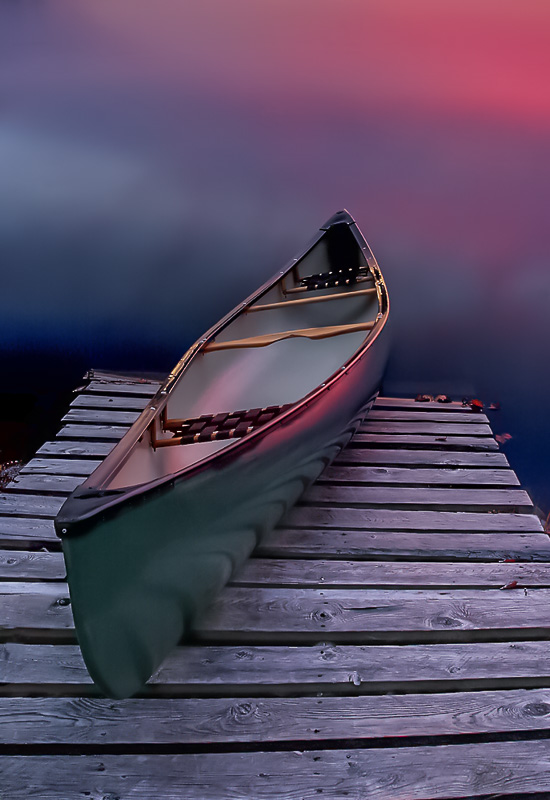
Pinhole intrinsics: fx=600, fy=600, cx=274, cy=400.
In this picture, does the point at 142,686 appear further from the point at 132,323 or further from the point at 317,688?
the point at 132,323

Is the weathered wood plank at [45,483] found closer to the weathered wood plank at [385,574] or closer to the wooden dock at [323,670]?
the wooden dock at [323,670]

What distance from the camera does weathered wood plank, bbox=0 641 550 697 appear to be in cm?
159

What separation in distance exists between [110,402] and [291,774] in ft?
7.33

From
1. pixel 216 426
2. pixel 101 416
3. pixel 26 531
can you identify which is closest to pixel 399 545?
pixel 216 426

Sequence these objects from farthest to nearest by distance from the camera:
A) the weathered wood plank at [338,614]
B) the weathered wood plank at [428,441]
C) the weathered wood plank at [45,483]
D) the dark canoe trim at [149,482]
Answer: the weathered wood plank at [428,441]
the weathered wood plank at [45,483]
the weathered wood plank at [338,614]
the dark canoe trim at [149,482]

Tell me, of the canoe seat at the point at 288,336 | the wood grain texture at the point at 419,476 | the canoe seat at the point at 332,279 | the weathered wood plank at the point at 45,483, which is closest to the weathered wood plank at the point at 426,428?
the wood grain texture at the point at 419,476

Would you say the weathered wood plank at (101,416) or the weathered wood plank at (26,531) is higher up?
the weathered wood plank at (101,416)

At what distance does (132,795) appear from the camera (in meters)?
1.32

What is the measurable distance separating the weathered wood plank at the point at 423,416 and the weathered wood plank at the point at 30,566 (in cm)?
178

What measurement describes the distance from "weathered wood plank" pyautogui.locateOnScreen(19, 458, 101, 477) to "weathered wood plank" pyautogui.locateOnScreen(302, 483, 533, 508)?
0.96m

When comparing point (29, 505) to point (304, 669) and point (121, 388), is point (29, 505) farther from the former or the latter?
point (304, 669)

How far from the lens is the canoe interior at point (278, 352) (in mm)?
2338

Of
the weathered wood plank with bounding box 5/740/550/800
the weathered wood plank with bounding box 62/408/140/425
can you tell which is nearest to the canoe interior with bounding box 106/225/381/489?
the weathered wood plank with bounding box 62/408/140/425

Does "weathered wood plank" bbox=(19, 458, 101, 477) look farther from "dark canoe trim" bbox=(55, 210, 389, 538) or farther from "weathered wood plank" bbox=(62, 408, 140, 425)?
"dark canoe trim" bbox=(55, 210, 389, 538)
